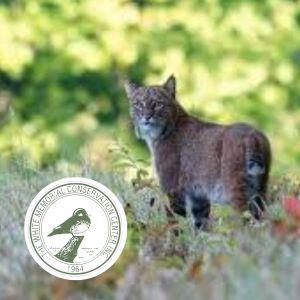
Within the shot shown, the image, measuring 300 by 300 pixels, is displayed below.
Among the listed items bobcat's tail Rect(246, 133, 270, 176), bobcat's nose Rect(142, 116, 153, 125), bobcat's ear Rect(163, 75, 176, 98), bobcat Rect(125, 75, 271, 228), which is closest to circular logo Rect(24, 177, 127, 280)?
bobcat Rect(125, 75, 271, 228)

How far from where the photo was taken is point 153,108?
7285mm

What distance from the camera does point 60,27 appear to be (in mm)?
17375

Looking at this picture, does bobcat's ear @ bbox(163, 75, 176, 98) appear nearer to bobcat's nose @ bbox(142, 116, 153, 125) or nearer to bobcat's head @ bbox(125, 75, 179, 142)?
bobcat's head @ bbox(125, 75, 179, 142)

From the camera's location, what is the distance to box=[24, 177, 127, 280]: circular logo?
205 inches

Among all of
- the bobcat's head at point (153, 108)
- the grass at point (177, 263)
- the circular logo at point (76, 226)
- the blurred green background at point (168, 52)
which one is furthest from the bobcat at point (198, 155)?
the blurred green background at point (168, 52)

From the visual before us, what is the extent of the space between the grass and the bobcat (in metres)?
0.21

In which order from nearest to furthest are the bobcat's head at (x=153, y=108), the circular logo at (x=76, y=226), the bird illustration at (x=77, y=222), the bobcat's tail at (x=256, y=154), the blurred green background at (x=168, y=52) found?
1. the circular logo at (x=76, y=226)
2. the bird illustration at (x=77, y=222)
3. the bobcat's tail at (x=256, y=154)
4. the bobcat's head at (x=153, y=108)
5. the blurred green background at (x=168, y=52)

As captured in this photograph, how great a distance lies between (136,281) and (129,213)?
1423 millimetres

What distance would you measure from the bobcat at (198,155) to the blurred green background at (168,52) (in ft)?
30.3

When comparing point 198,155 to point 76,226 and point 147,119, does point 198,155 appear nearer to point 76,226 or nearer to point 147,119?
point 147,119

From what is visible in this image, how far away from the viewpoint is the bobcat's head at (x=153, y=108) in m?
7.26

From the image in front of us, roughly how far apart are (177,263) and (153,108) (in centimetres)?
211

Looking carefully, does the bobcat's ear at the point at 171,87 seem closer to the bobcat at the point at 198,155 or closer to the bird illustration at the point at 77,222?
the bobcat at the point at 198,155

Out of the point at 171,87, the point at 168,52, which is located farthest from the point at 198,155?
the point at 168,52
